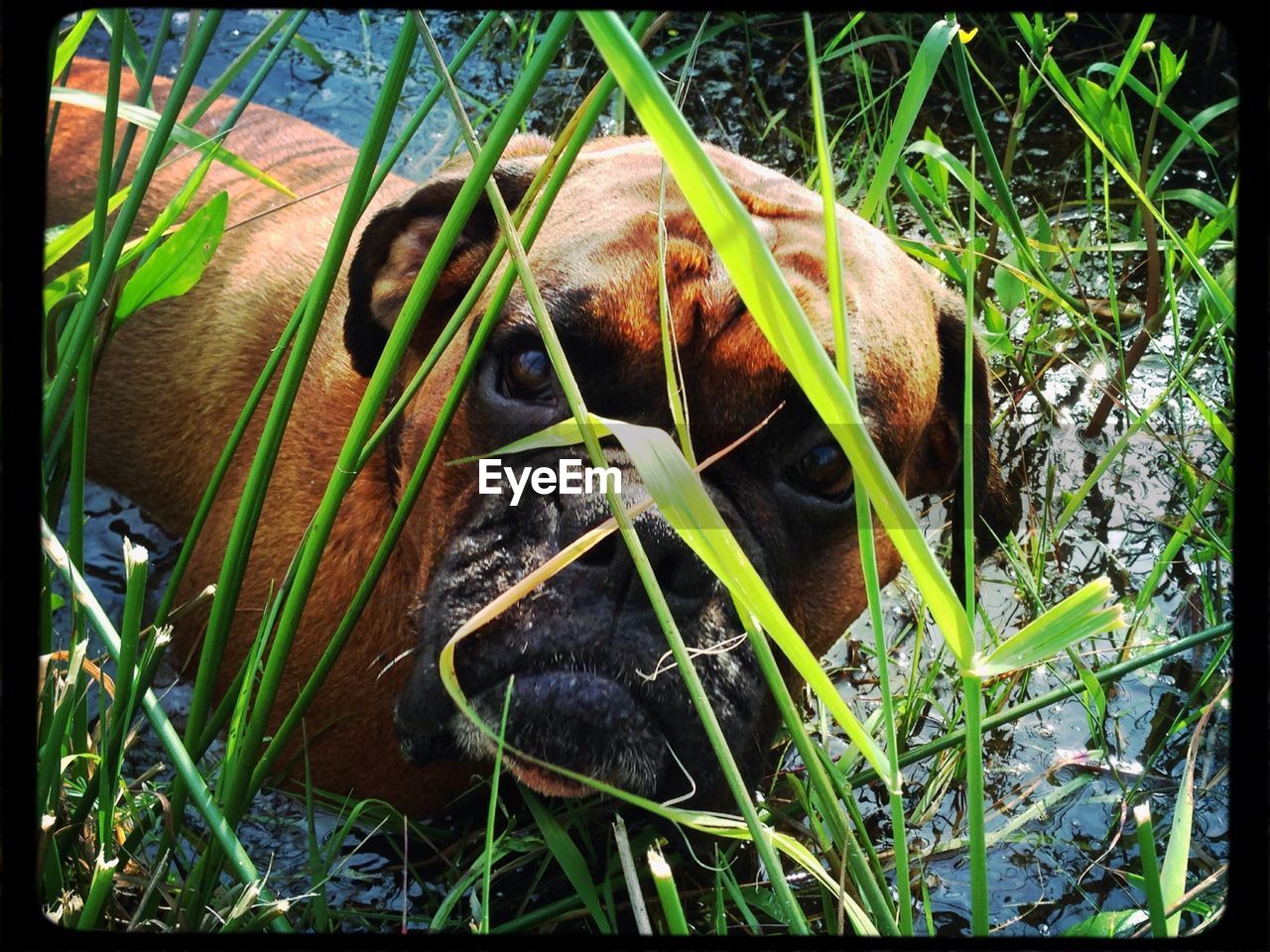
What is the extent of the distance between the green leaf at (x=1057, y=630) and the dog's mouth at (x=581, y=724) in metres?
0.62

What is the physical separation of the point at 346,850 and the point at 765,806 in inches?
25.4

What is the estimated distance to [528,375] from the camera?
1.78m

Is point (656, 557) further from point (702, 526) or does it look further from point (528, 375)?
point (702, 526)

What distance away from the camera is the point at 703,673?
161cm

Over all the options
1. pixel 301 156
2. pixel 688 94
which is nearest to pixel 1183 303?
pixel 688 94

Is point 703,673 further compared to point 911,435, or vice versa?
point 911,435

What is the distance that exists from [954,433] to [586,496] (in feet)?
3.09

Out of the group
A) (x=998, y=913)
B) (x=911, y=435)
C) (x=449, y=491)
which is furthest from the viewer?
(x=911, y=435)

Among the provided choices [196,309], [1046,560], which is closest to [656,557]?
[1046,560]

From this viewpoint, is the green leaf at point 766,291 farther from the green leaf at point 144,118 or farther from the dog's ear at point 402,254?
the dog's ear at point 402,254

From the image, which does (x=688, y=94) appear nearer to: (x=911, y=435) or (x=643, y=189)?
(x=643, y=189)

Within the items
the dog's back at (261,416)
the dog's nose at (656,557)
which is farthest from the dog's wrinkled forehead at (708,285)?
the dog's back at (261,416)

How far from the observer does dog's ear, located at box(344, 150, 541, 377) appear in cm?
210

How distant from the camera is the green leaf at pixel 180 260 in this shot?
131 centimetres
